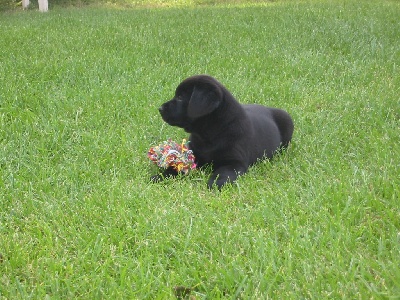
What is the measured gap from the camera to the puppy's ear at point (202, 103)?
11.9 feet

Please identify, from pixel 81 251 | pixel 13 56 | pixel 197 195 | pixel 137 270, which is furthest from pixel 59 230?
pixel 13 56

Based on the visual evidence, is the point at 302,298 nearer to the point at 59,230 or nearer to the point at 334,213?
the point at 334,213

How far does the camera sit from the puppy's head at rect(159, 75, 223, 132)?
3.64 m

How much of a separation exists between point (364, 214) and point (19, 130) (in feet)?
9.18

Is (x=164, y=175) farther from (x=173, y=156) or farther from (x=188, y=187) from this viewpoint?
(x=188, y=187)

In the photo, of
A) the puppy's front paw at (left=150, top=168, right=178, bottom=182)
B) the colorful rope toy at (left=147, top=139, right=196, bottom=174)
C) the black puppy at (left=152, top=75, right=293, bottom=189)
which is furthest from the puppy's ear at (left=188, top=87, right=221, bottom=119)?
the puppy's front paw at (left=150, top=168, right=178, bottom=182)

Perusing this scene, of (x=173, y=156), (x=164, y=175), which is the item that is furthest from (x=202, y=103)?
(x=164, y=175)

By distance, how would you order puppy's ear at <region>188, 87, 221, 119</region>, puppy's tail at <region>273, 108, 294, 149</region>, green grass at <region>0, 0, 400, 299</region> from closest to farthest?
green grass at <region>0, 0, 400, 299</region>
puppy's ear at <region>188, 87, 221, 119</region>
puppy's tail at <region>273, 108, 294, 149</region>

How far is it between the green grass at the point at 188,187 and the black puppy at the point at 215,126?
128 millimetres

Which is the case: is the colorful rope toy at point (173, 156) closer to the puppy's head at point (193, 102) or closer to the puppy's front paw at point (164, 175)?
the puppy's front paw at point (164, 175)

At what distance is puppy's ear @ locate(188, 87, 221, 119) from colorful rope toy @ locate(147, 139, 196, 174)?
27cm

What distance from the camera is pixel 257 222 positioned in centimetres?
290

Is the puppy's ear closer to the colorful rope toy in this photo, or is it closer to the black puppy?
the black puppy

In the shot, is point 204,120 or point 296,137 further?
point 296,137
